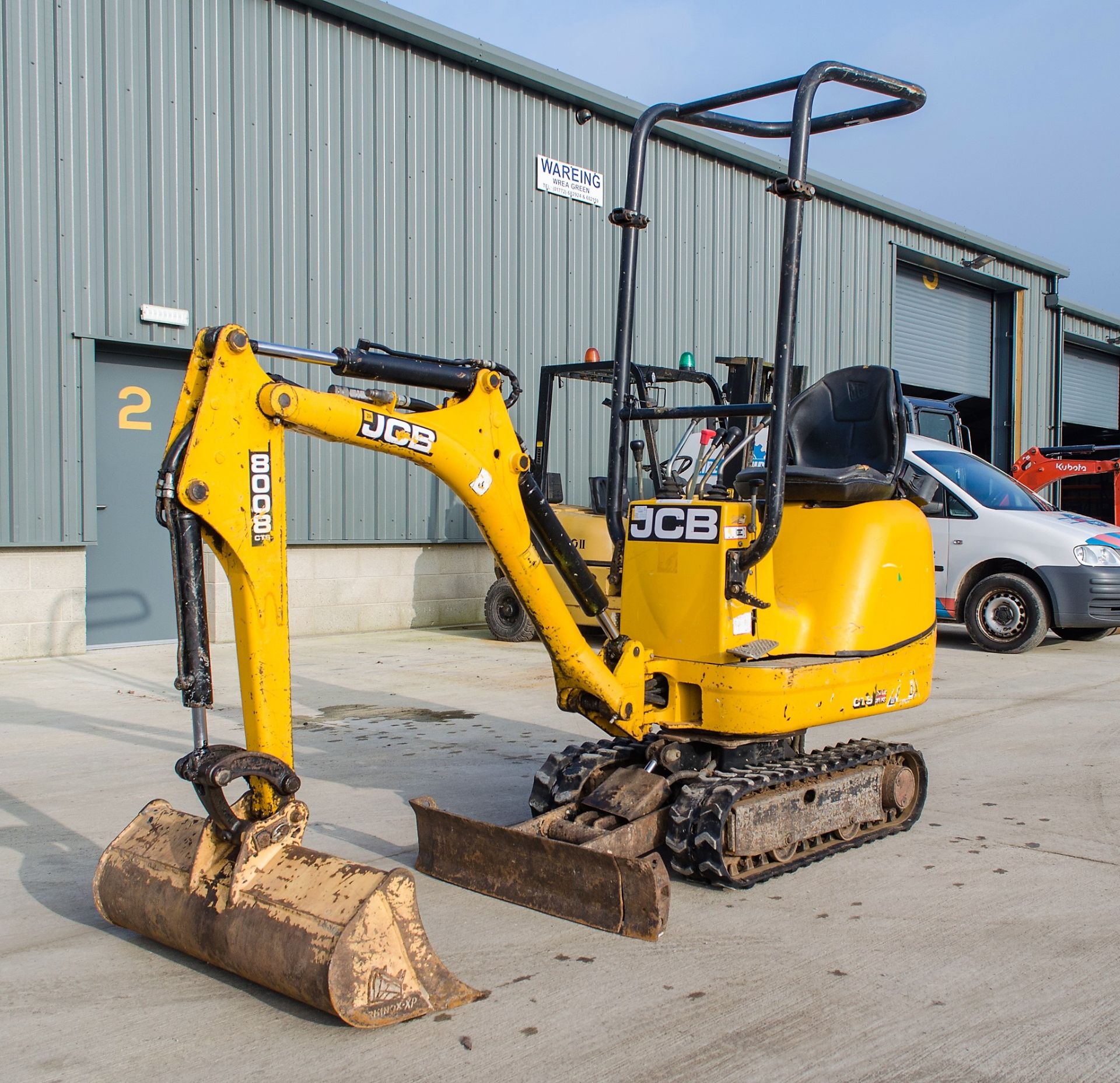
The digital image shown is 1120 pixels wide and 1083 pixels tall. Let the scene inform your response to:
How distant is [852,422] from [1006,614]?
690 centimetres

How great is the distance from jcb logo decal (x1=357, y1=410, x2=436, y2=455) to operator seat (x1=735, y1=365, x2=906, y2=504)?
1.71 meters

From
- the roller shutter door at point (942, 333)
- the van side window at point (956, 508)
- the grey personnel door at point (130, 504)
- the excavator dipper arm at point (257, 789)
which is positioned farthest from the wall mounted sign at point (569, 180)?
the excavator dipper arm at point (257, 789)

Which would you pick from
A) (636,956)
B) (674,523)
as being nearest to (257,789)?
(636,956)

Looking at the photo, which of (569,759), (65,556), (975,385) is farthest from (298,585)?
(975,385)

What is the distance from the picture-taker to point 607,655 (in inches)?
188

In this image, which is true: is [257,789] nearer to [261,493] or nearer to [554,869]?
[261,493]

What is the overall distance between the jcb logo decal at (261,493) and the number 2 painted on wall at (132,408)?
28.3ft

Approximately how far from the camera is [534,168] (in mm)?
14992

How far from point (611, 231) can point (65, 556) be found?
8620 mm

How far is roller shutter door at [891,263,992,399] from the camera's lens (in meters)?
23.0

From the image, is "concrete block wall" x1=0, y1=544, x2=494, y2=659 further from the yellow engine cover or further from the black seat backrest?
the yellow engine cover

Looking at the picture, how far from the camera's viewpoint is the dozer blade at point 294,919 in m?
3.29

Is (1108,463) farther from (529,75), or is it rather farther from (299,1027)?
(299,1027)

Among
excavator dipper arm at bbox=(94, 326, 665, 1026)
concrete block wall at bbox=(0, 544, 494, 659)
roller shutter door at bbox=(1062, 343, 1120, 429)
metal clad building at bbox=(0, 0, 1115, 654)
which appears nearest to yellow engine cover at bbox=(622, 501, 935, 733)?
excavator dipper arm at bbox=(94, 326, 665, 1026)
